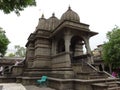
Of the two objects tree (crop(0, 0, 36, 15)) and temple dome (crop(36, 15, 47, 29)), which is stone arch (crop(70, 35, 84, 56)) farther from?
tree (crop(0, 0, 36, 15))

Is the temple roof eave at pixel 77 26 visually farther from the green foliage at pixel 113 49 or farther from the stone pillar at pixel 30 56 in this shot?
the green foliage at pixel 113 49

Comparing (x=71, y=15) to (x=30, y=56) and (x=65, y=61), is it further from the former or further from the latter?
(x=30, y=56)

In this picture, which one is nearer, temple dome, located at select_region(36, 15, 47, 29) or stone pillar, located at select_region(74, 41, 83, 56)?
stone pillar, located at select_region(74, 41, 83, 56)

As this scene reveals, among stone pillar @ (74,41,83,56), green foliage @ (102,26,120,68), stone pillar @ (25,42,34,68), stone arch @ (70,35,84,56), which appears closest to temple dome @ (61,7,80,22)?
stone arch @ (70,35,84,56)

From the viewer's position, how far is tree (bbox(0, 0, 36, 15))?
5.21 meters

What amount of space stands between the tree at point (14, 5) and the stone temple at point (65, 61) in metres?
5.88

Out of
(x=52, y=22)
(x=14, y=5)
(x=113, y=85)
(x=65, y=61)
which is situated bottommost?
(x=113, y=85)

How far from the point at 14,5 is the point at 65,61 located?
6.98 metres

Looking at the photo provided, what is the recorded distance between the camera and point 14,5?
17.8 feet

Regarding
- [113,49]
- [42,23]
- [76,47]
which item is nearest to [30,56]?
[42,23]

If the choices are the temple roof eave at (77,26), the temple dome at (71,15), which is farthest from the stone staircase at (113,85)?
the temple dome at (71,15)

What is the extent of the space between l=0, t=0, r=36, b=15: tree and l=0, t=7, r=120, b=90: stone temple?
5881 millimetres

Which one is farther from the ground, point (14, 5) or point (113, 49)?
point (14, 5)

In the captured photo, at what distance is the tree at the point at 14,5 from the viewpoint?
521 centimetres
